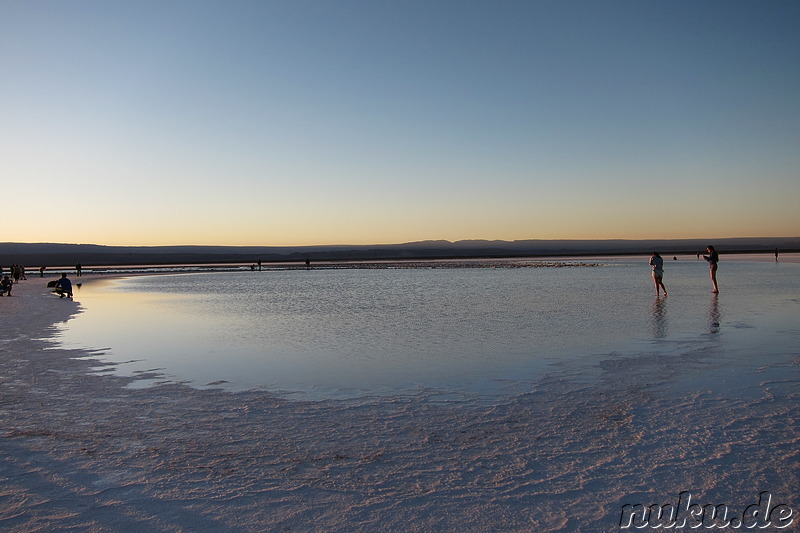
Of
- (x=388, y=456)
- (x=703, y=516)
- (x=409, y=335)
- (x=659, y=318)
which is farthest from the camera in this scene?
(x=659, y=318)

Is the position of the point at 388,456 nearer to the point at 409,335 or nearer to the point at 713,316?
the point at 409,335

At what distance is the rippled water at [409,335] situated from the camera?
926cm

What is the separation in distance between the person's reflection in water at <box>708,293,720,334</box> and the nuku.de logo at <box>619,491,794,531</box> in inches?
366

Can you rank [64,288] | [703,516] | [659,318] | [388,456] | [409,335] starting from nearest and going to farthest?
[703,516] → [388,456] → [409,335] → [659,318] → [64,288]

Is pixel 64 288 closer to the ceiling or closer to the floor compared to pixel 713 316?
closer to the ceiling

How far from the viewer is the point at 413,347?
37.9 feet

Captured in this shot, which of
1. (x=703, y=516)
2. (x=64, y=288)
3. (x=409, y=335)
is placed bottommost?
(x=703, y=516)

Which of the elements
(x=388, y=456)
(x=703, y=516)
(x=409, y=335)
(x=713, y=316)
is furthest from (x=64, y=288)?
(x=703, y=516)

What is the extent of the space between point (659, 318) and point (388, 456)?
39.5 ft

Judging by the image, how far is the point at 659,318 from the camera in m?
15.3

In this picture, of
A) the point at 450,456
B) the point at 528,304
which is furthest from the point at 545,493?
the point at 528,304

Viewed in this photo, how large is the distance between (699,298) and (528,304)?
639cm

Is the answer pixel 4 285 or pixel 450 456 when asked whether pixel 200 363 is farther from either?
pixel 4 285

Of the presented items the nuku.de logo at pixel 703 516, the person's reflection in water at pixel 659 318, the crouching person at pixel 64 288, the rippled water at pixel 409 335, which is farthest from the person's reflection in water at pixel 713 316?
the crouching person at pixel 64 288
